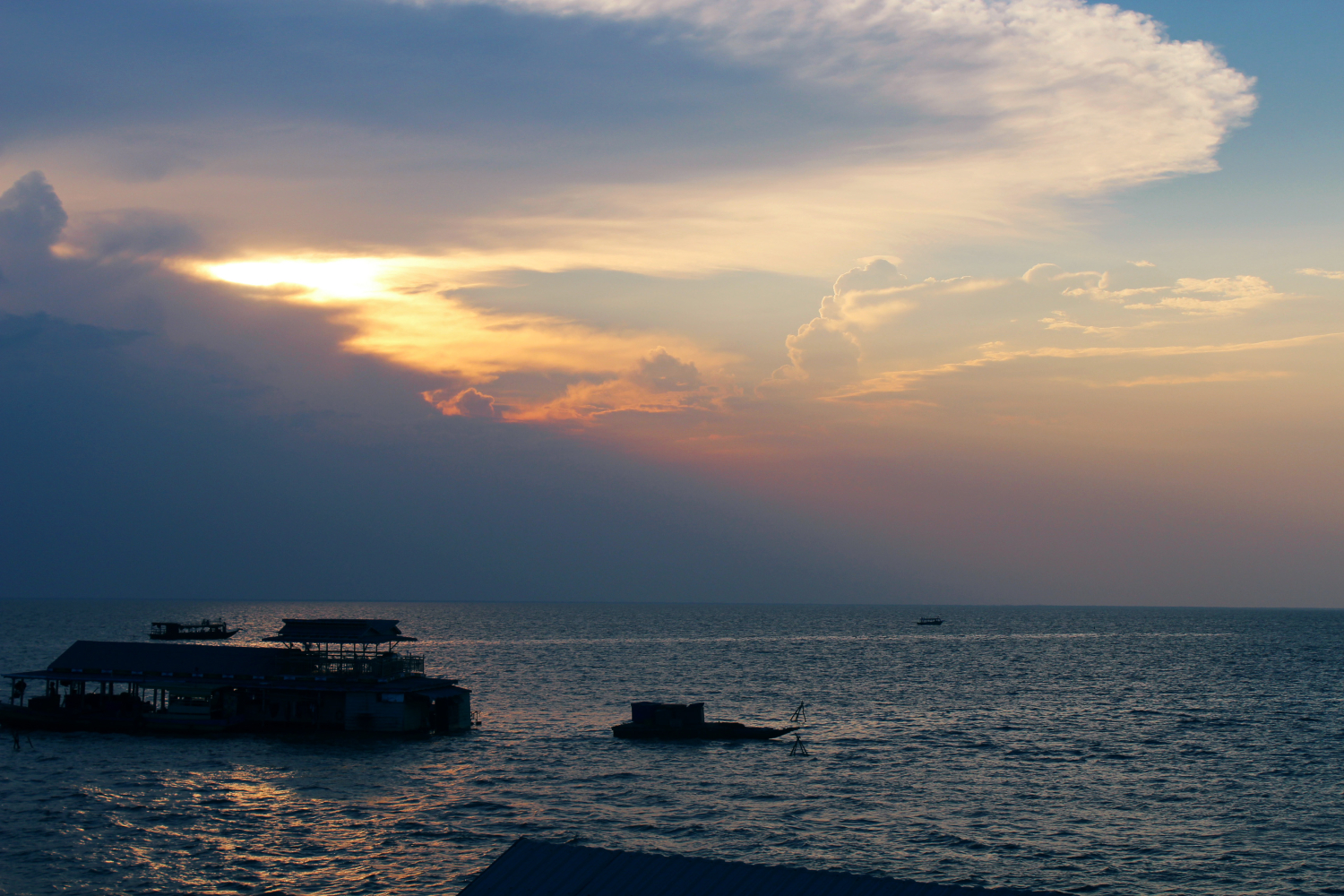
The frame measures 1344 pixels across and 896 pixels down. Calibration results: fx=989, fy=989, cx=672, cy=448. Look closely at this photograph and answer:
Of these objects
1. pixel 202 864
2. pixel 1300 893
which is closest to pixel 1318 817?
pixel 1300 893

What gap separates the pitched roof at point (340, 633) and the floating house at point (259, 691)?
90 millimetres

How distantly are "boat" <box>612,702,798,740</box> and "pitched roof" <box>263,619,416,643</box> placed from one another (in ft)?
64.4

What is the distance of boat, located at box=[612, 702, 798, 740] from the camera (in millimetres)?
78750

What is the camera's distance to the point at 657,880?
2303 cm

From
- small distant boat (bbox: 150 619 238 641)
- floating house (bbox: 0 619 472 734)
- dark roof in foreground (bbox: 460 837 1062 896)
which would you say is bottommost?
small distant boat (bbox: 150 619 238 641)

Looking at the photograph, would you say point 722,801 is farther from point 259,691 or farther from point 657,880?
point 259,691

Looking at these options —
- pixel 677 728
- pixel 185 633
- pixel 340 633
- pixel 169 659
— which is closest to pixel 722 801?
pixel 677 728

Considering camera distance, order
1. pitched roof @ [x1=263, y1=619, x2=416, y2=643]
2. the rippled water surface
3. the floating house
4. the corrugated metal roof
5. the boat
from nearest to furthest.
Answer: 1. the rippled water surface
2. the floating house
3. the corrugated metal roof
4. the boat
5. pitched roof @ [x1=263, y1=619, x2=416, y2=643]

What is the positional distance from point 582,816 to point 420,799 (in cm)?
1055

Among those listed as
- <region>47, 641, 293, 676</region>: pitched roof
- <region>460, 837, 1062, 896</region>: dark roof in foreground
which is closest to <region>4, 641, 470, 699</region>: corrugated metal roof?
<region>47, 641, 293, 676</region>: pitched roof

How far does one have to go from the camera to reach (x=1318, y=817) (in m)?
57.2

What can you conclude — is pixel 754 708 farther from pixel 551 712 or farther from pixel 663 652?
pixel 663 652

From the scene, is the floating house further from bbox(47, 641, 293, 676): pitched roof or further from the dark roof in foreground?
the dark roof in foreground

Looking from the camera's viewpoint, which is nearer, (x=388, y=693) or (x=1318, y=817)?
(x=1318, y=817)
